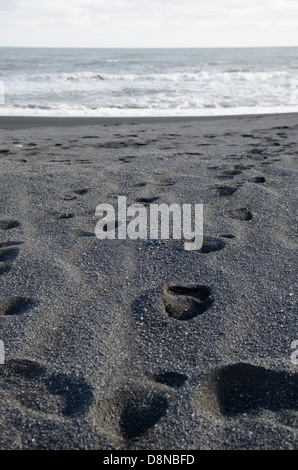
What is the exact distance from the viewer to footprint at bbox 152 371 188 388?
1.65 metres

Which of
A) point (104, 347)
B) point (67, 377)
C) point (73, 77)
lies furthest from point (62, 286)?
point (73, 77)

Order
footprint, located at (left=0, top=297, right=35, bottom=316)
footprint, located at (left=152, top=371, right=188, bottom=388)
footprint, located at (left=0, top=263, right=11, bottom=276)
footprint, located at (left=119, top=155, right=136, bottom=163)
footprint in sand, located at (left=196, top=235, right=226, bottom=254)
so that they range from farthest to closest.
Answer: footprint, located at (left=119, top=155, right=136, bottom=163), footprint in sand, located at (left=196, top=235, right=226, bottom=254), footprint, located at (left=0, top=263, right=11, bottom=276), footprint, located at (left=0, top=297, right=35, bottom=316), footprint, located at (left=152, top=371, right=188, bottom=388)

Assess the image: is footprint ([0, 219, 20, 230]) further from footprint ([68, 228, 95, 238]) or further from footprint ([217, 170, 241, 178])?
footprint ([217, 170, 241, 178])

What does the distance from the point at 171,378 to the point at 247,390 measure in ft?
0.87

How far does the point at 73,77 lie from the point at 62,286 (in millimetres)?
17455

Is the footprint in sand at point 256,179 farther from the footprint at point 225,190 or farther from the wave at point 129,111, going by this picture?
the wave at point 129,111

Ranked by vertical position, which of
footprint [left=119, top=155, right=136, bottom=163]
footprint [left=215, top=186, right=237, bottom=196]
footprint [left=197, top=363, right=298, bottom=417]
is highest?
footprint [left=119, top=155, right=136, bottom=163]

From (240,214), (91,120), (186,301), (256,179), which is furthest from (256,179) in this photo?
(91,120)

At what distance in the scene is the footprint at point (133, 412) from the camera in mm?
1466

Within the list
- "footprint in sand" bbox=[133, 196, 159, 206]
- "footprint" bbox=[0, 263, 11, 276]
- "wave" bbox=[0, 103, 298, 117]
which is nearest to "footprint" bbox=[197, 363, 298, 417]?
"footprint" bbox=[0, 263, 11, 276]

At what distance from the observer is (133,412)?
1.54 meters

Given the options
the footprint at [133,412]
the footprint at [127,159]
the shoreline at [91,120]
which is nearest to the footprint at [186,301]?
the footprint at [133,412]

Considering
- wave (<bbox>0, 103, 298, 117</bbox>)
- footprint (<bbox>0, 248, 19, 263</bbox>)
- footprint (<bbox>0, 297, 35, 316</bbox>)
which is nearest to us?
footprint (<bbox>0, 297, 35, 316</bbox>)

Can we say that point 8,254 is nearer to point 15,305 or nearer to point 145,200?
point 15,305
